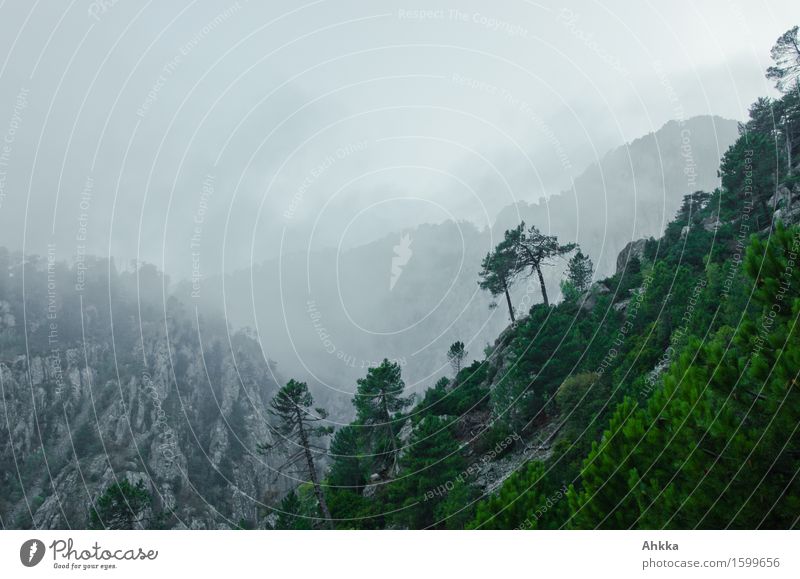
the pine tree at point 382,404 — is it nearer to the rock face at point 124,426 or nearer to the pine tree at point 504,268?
the pine tree at point 504,268

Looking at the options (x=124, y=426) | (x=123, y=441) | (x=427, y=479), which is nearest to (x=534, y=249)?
(x=427, y=479)

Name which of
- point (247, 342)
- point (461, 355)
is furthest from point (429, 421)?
point (247, 342)

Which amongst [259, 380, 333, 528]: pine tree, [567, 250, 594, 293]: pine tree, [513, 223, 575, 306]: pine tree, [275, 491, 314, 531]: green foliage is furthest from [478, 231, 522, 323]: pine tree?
[275, 491, 314, 531]: green foliage

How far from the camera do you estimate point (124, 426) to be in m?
122

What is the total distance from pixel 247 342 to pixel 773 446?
194 meters

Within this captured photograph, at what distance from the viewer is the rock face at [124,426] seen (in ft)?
348

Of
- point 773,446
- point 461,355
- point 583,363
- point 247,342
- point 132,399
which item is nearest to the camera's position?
point 773,446

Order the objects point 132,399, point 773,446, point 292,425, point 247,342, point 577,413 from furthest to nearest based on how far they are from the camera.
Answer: point 247,342, point 132,399, point 292,425, point 577,413, point 773,446

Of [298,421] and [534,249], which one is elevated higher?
[534,249]

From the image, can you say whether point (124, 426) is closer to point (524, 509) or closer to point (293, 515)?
point (293, 515)

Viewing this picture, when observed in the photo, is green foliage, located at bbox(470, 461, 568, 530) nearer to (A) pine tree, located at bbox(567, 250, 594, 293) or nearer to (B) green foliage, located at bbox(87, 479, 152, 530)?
(B) green foliage, located at bbox(87, 479, 152, 530)

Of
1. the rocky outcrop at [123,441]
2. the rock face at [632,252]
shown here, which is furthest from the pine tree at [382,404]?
the rocky outcrop at [123,441]
